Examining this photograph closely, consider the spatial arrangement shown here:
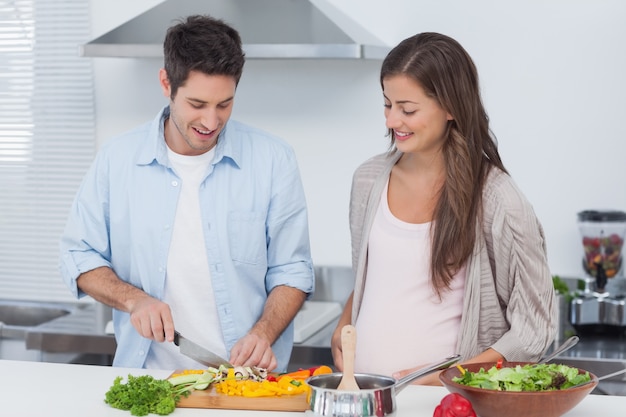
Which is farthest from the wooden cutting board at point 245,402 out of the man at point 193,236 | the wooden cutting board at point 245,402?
the man at point 193,236

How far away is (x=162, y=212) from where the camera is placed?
230 centimetres

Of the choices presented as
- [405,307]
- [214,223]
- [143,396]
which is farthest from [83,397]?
[405,307]

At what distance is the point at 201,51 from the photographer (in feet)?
7.04

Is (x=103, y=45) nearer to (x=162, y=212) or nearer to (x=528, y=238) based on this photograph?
(x=162, y=212)

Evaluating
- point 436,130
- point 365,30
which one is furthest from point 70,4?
point 436,130

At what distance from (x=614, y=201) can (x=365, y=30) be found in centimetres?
103

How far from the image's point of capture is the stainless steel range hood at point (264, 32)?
9.65 feet

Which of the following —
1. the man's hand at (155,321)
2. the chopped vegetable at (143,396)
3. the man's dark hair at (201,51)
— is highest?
the man's dark hair at (201,51)

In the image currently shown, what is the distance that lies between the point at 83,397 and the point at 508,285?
92cm

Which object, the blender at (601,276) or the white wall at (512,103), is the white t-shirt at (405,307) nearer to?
the blender at (601,276)

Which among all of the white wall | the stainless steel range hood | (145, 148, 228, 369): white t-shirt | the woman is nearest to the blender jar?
the white wall

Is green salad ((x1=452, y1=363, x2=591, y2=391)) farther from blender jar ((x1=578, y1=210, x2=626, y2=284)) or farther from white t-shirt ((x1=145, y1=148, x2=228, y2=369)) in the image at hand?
blender jar ((x1=578, y1=210, x2=626, y2=284))

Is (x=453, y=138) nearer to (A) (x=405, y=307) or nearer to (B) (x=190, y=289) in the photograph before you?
(A) (x=405, y=307)

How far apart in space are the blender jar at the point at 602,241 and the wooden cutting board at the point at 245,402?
64.7 inches
